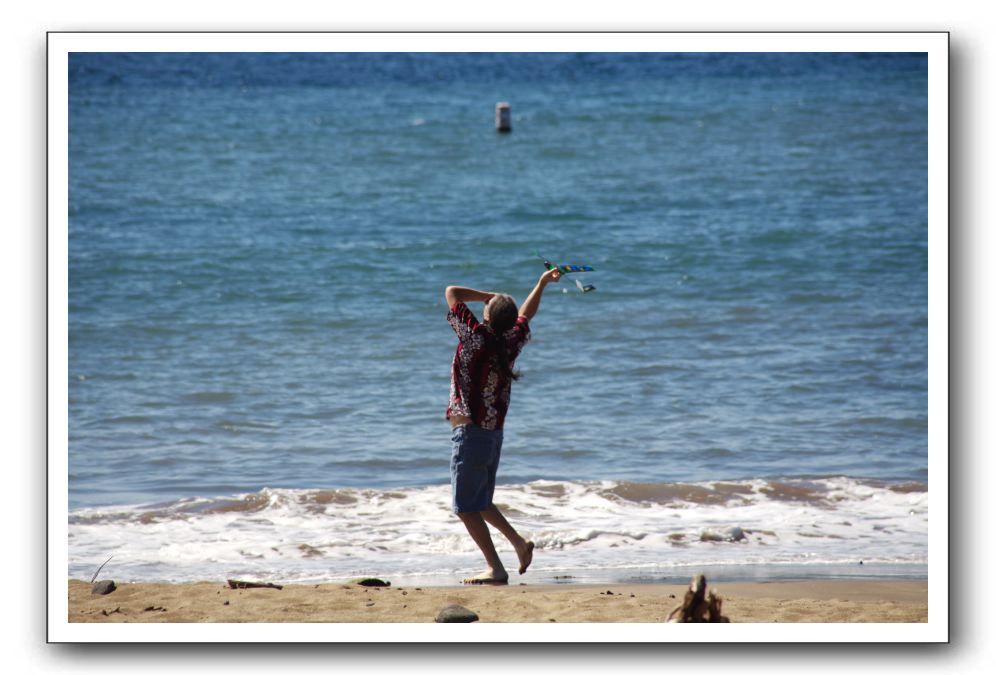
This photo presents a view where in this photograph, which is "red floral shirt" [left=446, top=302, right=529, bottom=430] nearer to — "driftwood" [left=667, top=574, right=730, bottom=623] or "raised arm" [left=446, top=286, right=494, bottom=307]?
"raised arm" [left=446, top=286, right=494, bottom=307]

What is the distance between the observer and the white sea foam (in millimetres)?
5496

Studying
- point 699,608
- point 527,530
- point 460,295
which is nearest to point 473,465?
point 460,295

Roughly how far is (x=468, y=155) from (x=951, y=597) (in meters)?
14.8

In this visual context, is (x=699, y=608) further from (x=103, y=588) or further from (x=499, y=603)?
(x=103, y=588)

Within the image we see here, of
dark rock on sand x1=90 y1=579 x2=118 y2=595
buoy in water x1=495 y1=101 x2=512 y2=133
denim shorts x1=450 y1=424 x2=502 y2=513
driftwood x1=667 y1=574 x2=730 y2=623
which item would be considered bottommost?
dark rock on sand x1=90 y1=579 x2=118 y2=595

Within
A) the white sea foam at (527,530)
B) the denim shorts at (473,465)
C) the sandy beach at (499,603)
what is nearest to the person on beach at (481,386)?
the denim shorts at (473,465)

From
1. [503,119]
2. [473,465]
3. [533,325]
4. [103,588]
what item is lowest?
[103,588]

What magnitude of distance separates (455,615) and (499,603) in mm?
311

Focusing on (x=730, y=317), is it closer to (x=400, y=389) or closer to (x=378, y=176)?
(x=400, y=389)

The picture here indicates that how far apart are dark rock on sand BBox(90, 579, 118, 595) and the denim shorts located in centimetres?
160

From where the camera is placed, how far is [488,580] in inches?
194

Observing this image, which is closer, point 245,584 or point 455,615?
point 455,615

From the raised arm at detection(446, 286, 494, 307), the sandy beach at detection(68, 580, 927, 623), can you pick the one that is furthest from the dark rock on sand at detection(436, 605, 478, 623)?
the raised arm at detection(446, 286, 494, 307)

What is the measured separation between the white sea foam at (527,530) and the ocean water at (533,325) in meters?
0.02
